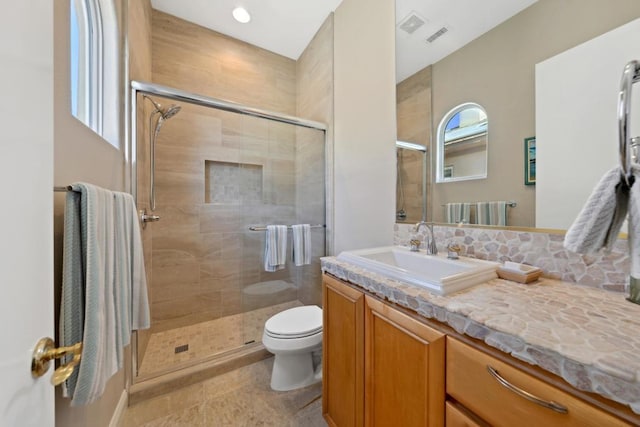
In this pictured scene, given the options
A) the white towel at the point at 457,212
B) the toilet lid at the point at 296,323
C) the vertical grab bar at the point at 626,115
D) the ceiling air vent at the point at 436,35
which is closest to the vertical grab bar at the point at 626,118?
the vertical grab bar at the point at 626,115

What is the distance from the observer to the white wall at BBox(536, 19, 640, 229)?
82 cm

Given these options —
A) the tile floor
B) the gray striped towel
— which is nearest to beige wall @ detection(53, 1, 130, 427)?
the tile floor

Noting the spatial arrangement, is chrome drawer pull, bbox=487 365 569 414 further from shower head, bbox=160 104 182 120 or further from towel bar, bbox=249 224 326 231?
shower head, bbox=160 104 182 120

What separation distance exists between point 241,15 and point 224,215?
1808mm

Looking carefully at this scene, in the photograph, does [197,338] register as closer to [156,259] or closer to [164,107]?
[156,259]

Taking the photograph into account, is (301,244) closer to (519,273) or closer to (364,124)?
(364,124)

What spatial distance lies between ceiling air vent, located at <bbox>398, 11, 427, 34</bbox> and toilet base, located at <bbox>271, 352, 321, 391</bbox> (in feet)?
7.64

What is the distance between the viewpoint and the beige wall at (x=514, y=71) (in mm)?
889

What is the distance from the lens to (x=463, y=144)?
1.30 m

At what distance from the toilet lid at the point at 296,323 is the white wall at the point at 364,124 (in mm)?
552
